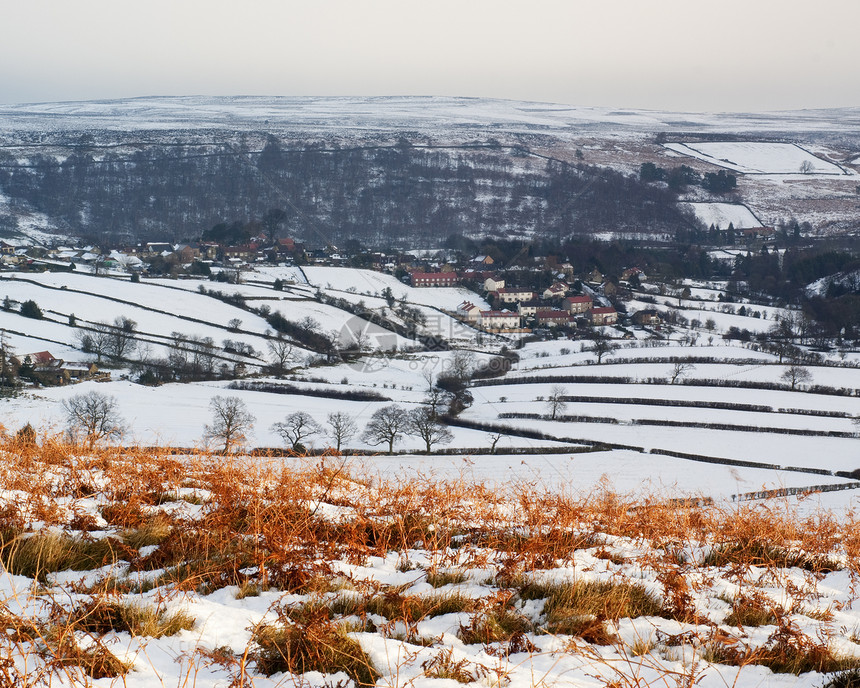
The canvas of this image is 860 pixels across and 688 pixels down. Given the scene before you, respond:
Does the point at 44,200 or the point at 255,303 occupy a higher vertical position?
the point at 44,200

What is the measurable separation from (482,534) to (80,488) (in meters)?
3.20

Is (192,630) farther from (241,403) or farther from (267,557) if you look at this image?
(241,403)

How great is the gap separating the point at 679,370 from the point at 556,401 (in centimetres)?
1030

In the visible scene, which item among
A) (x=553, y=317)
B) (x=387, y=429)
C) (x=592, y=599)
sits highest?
(x=592, y=599)

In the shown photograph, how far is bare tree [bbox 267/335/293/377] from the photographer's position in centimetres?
3850

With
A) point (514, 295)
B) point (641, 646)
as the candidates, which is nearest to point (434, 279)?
point (514, 295)

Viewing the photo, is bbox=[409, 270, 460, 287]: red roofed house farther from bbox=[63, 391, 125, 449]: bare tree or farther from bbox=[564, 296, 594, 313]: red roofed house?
bbox=[63, 391, 125, 449]: bare tree

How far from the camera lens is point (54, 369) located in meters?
35.0

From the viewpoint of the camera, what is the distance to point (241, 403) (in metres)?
29.8

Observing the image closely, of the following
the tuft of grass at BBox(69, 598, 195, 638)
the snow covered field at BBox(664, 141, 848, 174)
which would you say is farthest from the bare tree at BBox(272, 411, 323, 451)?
the snow covered field at BBox(664, 141, 848, 174)

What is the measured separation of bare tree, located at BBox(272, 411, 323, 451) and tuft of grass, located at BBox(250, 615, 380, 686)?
75.7ft

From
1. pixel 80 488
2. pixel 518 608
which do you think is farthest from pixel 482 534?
pixel 80 488

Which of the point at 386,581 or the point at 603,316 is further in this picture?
the point at 603,316

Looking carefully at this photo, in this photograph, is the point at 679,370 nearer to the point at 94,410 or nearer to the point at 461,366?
the point at 461,366
